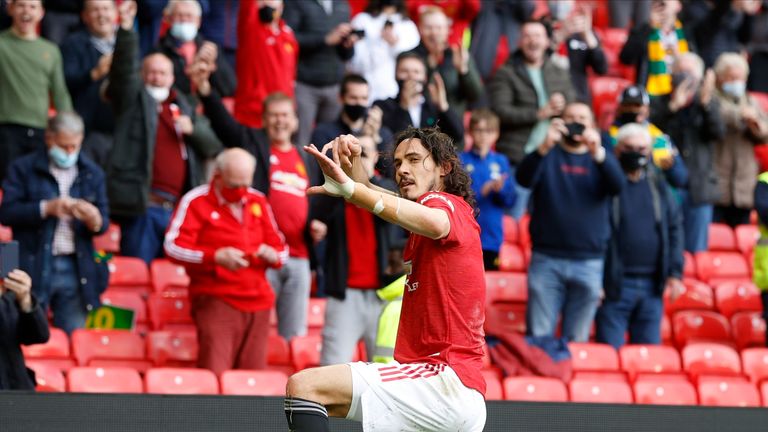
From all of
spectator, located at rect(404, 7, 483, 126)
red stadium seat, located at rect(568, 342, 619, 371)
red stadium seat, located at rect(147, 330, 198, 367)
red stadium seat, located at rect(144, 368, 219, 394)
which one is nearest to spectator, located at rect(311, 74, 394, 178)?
spectator, located at rect(404, 7, 483, 126)

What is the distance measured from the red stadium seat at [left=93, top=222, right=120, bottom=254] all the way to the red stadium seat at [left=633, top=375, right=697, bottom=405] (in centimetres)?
425

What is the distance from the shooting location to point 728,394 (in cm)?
1008

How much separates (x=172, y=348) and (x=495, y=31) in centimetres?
539

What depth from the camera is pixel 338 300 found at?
9.87 meters

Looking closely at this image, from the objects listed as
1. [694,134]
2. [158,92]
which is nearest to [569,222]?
[694,134]

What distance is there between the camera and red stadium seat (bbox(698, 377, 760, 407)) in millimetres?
10039

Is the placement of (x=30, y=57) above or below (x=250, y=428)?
above

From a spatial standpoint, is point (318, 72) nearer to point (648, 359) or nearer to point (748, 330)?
point (648, 359)

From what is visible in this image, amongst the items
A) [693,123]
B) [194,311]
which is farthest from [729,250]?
[194,311]

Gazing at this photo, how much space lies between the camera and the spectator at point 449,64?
488 inches

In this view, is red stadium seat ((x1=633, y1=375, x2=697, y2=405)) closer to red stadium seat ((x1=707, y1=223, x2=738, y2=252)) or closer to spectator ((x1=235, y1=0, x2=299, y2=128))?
red stadium seat ((x1=707, y1=223, x2=738, y2=252))

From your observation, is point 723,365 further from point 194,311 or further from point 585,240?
point 194,311

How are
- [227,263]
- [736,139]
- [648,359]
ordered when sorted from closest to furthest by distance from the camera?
[227,263]
[648,359]
[736,139]

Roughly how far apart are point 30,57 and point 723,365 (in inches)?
230
